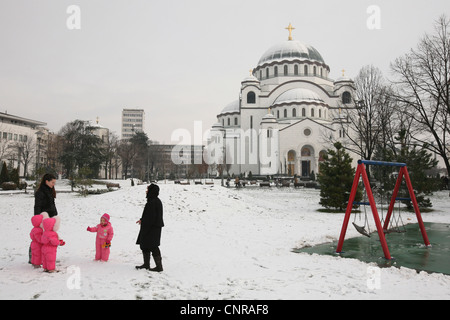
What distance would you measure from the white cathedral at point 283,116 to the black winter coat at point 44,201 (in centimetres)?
4905

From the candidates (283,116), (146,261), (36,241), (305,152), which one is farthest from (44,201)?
(283,116)

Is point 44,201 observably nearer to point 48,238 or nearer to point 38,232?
point 38,232

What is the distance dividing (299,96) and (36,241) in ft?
181

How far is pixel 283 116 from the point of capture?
5800 cm

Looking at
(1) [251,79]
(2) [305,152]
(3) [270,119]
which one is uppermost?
(1) [251,79]

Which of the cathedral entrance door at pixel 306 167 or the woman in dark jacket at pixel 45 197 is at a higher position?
the cathedral entrance door at pixel 306 167

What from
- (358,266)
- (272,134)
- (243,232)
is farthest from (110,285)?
(272,134)

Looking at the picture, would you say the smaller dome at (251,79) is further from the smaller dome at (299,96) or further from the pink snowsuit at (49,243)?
the pink snowsuit at (49,243)

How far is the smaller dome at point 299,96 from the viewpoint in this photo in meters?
56.6

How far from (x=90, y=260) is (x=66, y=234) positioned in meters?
3.52

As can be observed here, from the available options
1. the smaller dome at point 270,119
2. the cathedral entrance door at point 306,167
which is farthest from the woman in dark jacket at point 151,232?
the cathedral entrance door at point 306,167

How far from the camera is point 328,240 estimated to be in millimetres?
9398

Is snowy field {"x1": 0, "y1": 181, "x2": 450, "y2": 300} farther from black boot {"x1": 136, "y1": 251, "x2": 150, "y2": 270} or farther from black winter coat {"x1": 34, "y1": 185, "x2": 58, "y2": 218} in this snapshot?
black winter coat {"x1": 34, "y1": 185, "x2": 58, "y2": 218}

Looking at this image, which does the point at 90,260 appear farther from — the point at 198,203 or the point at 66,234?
the point at 198,203
